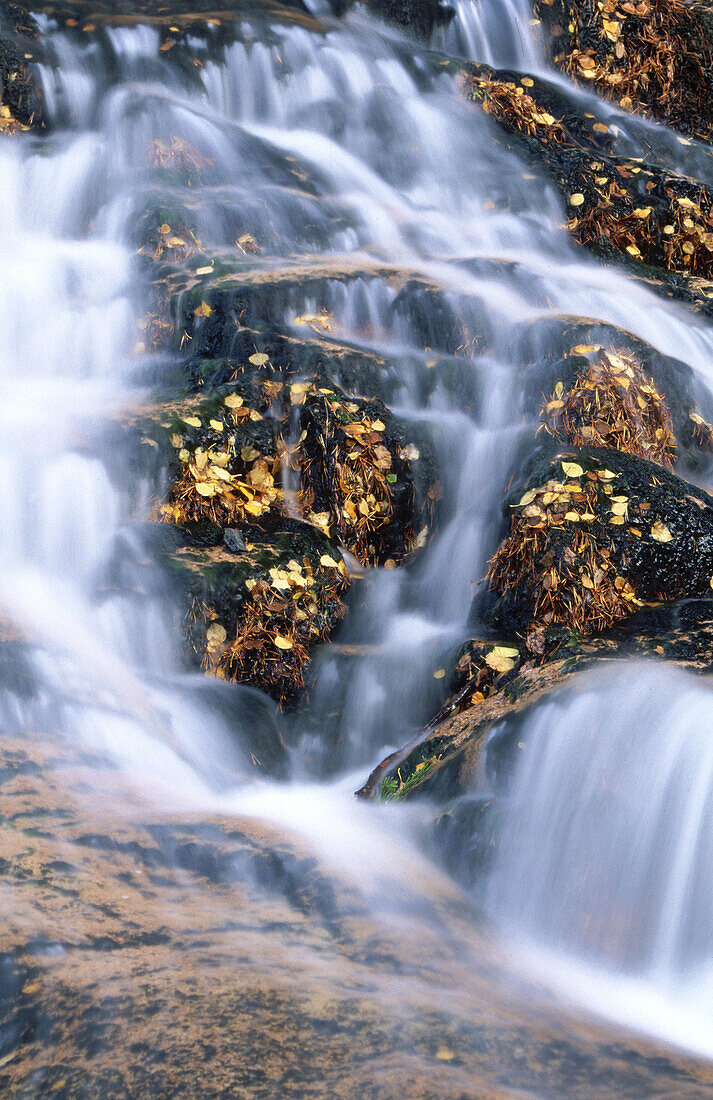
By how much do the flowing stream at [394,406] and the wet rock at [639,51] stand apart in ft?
1.59

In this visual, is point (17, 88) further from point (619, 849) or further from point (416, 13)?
point (619, 849)

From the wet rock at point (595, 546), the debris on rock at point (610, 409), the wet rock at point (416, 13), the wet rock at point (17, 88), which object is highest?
the wet rock at point (416, 13)

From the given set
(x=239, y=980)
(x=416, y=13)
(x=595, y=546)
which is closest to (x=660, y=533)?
(x=595, y=546)

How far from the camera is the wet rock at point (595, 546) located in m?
4.33

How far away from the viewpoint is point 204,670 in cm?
419

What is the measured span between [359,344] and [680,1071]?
435 cm

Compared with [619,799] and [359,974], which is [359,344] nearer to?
[619,799]

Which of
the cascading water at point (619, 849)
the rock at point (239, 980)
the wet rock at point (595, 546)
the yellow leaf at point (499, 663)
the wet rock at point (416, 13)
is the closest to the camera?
the rock at point (239, 980)

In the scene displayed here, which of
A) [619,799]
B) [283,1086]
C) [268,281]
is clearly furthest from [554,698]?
[268,281]

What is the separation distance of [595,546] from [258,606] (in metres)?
1.56

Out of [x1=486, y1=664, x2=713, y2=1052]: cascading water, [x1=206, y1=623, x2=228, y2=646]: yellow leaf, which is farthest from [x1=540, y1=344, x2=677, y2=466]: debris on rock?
[x1=206, y1=623, x2=228, y2=646]: yellow leaf

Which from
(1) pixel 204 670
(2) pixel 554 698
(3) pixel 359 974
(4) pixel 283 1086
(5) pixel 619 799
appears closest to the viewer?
(4) pixel 283 1086

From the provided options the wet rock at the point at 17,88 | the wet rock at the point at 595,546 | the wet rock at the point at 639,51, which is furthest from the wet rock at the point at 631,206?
the wet rock at the point at 17,88

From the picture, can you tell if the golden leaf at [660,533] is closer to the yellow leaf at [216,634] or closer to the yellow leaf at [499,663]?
the yellow leaf at [499,663]
